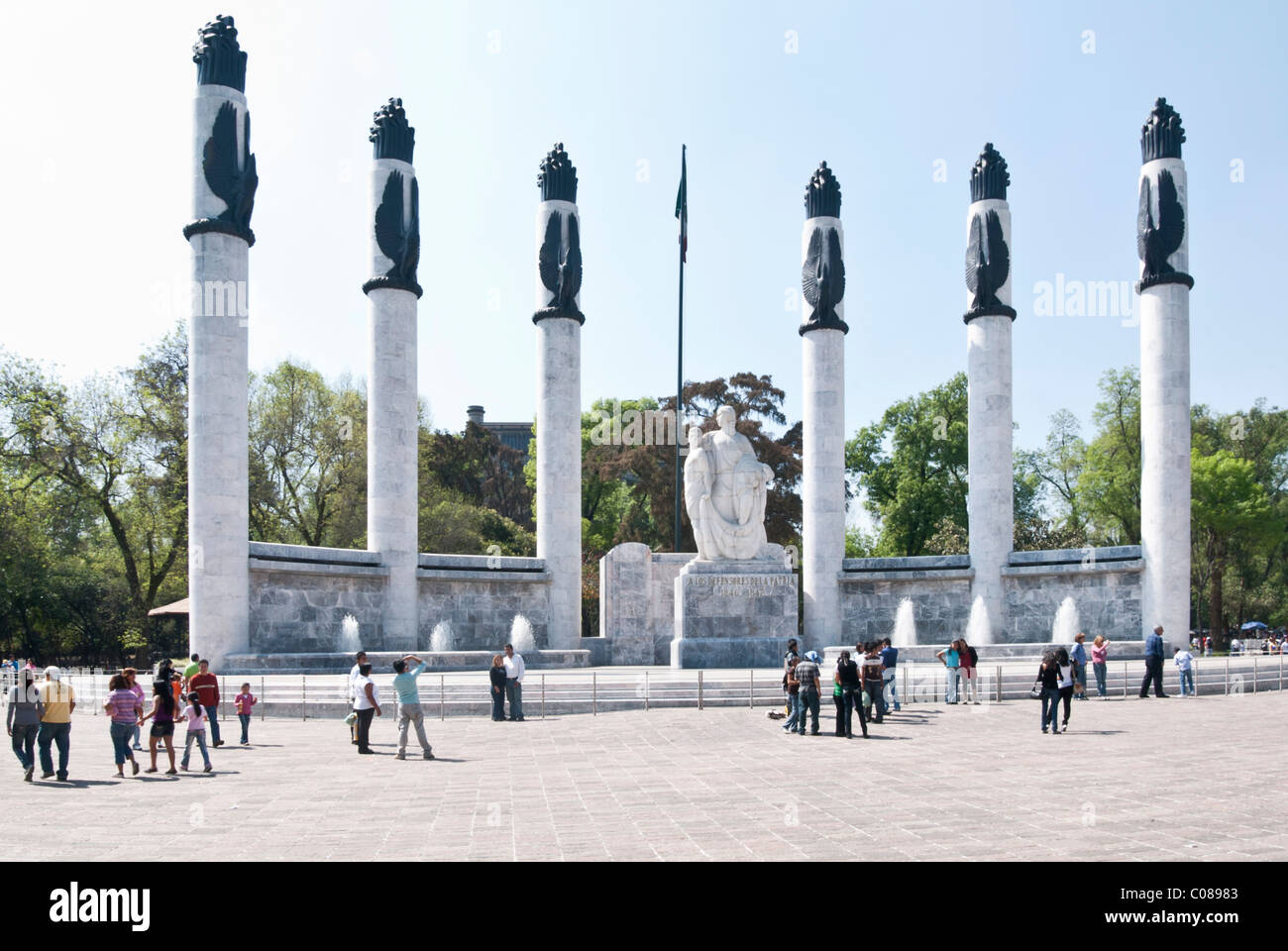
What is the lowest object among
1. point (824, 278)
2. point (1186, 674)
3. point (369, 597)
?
point (1186, 674)

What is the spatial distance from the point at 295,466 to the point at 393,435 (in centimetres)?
1911

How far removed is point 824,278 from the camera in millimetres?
36500

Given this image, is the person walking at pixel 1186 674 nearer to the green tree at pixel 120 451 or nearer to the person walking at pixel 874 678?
the person walking at pixel 874 678

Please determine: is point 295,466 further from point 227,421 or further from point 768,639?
point 768,639

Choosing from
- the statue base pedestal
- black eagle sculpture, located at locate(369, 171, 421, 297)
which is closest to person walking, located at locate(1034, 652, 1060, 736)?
the statue base pedestal

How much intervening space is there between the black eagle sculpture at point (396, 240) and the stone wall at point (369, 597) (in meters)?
8.16

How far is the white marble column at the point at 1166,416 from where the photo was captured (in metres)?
31.8

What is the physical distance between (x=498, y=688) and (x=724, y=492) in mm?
10893

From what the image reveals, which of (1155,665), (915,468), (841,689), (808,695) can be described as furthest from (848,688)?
(915,468)

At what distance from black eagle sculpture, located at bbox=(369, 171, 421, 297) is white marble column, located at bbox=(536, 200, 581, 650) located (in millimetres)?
4638

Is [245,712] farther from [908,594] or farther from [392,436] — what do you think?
[908,594]

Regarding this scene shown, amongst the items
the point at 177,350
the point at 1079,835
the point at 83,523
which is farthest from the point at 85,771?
the point at 83,523

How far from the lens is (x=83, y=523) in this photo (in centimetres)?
4888

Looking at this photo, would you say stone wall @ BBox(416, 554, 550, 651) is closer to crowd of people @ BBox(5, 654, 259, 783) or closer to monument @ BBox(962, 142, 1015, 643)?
monument @ BBox(962, 142, 1015, 643)
